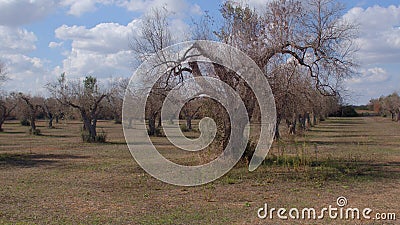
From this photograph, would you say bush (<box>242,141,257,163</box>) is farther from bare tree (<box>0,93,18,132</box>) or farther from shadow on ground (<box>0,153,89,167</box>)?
bare tree (<box>0,93,18,132</box>)

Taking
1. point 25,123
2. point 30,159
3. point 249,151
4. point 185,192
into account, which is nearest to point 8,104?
point 25,123

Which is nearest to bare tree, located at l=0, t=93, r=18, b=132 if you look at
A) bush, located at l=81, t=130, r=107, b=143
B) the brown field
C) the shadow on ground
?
bush, located at l=81, t=130, r=107, b=143

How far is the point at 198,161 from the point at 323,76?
5472 mm

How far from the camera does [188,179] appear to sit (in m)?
13.1

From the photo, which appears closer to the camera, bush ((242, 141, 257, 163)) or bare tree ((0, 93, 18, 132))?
bush ((242, 141, 257, 163))

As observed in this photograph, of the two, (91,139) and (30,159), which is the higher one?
(91,139)

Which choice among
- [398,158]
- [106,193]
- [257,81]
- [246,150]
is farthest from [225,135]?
[398,158]

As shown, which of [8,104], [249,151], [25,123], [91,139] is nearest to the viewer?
[249,151]

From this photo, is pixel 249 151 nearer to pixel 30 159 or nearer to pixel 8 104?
pixel 30 159

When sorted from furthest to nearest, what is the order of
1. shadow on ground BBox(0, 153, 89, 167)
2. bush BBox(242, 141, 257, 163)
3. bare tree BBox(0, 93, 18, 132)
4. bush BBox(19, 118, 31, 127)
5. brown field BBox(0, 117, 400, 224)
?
bush BBox(19, 118, 31, 127) → bare tree BBox(0, 93, 18, 132) → shadow on ground BBox(0, 153, 89, 167) → bush BBox(242, 141, 257, 163) → brown field BBox(0, 117, 400, 224)

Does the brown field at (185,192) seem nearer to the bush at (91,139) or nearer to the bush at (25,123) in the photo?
the bush at (91,139)

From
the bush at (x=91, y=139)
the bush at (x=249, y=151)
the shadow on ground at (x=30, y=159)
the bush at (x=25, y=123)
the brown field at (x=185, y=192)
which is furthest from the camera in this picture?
the bush at (x=25, y=123)

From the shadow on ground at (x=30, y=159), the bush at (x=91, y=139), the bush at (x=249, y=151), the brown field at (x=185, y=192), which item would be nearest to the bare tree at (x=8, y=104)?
the bush at (x=91, y=139)

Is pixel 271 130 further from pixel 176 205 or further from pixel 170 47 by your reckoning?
pixel 176 205
